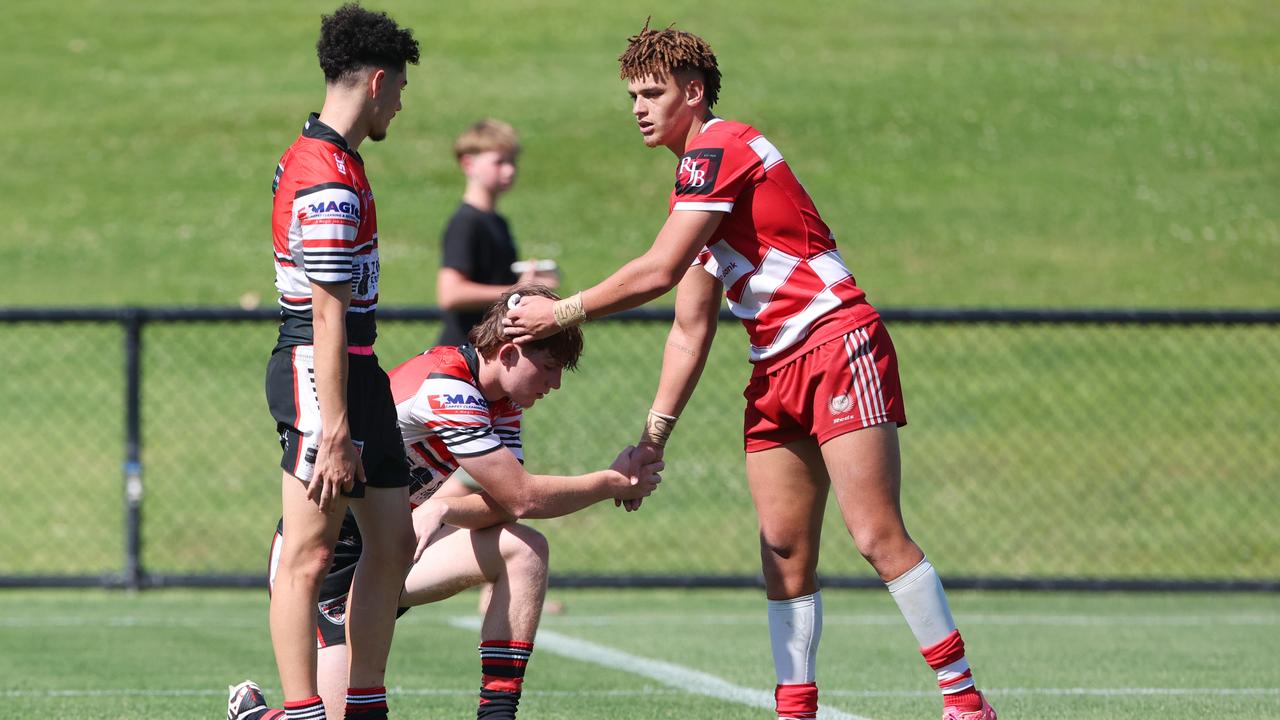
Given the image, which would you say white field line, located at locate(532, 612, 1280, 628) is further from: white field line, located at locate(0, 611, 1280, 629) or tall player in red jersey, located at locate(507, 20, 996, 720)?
tall player in red jersey, located at locate(507, 20, 996, 720)

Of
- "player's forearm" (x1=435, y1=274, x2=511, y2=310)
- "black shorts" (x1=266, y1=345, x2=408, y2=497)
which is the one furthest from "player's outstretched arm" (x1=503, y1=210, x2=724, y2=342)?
"player's forearm" (x1=435, y1=274, x2=511, y2=310)

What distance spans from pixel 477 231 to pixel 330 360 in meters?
Result: 3.77

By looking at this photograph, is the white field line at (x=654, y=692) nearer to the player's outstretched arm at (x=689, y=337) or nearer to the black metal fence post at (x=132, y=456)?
the player's outstretched arm at (x=689, y=337)

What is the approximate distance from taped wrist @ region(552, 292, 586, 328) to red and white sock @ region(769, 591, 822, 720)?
3.24ft

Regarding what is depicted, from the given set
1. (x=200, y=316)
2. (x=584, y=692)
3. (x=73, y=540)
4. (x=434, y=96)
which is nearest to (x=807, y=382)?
(x=584, y=692)

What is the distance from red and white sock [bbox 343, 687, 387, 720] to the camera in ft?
15.0

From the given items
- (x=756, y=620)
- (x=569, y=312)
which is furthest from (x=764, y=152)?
(x=756, y=620)

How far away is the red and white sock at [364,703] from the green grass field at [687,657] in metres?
0.92

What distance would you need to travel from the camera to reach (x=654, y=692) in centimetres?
606

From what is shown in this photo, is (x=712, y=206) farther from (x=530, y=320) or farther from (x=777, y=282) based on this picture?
(x=530, y=320)

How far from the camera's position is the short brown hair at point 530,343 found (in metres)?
4.62

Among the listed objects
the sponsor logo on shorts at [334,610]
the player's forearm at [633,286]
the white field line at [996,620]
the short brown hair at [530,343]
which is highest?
the player's forearm at [633,286]

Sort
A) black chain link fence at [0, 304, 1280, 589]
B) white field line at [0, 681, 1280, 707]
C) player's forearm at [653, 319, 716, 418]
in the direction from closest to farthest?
player's forearm at [653, 319, 716, 418], white field line at [0, 681, 1280, 707], black chain link fence at [0, 304, 1280, 589]

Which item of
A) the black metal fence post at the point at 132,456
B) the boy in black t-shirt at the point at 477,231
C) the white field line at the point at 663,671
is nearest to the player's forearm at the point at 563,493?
the white field line at the point at 663,671
